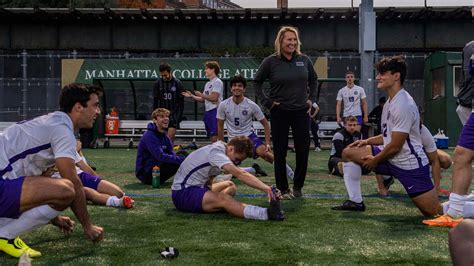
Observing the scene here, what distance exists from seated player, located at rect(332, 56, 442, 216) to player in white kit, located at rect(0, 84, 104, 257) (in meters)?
2.73

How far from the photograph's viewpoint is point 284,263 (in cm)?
392

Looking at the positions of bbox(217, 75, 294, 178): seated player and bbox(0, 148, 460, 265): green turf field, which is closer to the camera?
bbox(0, 148, 460, 265): green turf field

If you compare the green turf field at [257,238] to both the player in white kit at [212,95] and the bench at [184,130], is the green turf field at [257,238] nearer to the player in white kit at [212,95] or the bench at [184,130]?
the player in white kit at [212,95]

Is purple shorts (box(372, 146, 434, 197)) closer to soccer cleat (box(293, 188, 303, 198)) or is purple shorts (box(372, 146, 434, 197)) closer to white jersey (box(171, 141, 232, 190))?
white jersey (box(171, 141, 232, 190))

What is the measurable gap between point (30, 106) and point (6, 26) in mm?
4339

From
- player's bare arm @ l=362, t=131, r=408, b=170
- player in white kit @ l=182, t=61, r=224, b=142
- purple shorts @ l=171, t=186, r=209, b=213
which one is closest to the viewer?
player's bare arm @ l=362, t=131, r=408, b=170

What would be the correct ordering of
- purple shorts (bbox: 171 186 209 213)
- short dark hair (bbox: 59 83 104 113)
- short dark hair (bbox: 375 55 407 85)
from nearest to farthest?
short dark hair (bbox: 59 83 104 113) < short dark hair (bbox: 375 55 407 85) < purple shorts (bbox: 171 186 209 213)

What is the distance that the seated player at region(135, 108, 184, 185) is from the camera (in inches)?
332

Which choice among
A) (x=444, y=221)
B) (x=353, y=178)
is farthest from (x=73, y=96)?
(x=444, y=221)

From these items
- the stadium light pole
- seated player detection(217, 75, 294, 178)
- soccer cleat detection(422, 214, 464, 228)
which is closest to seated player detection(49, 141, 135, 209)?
soccer cleat detection(422, 214, 464, 228)

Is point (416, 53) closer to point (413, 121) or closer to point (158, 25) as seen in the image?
point (158, 25)

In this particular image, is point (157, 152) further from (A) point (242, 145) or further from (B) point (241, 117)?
(A) point (242, 145)

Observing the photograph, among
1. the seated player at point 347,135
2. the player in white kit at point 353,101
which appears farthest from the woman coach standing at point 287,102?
the player in white kit at point 353,101

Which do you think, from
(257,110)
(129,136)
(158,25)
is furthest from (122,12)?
(257,110)
